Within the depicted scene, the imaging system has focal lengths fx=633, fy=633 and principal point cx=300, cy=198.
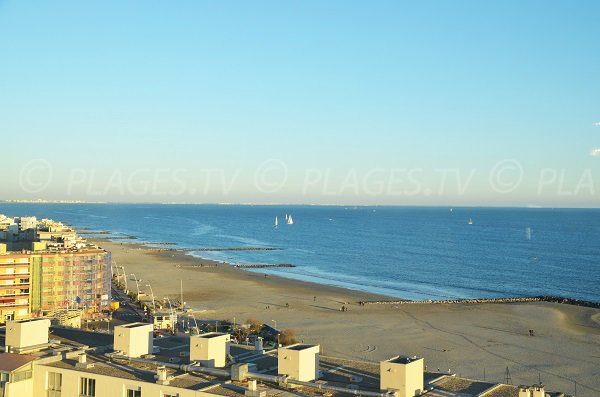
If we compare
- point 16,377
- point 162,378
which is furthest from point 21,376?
point 162,378

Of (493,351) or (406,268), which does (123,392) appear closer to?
(493,351)

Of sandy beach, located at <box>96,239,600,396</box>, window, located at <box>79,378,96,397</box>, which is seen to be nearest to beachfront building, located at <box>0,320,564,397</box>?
window, located at <box>79,378,96,397</box>

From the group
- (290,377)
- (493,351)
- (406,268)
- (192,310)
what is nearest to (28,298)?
(192,310)

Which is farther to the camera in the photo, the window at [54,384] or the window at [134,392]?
the window at [54,384]

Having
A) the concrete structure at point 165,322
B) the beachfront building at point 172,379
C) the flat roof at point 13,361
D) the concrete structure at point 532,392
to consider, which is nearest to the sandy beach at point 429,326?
the concrete structure at point 165,322

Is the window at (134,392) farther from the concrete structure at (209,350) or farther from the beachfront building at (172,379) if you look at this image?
the concrete structure at (209,350)

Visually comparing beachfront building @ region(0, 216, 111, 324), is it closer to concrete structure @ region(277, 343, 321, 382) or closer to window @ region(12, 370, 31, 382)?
window @ region(12, 370, 31, 382)
